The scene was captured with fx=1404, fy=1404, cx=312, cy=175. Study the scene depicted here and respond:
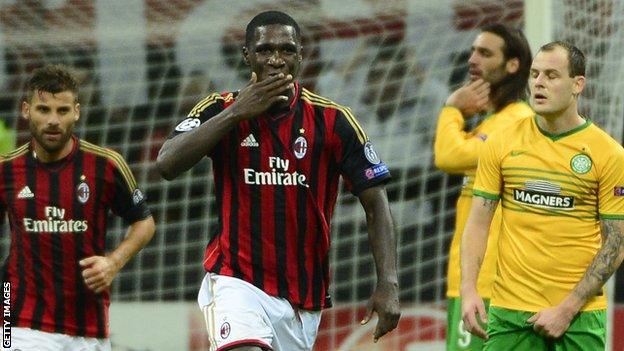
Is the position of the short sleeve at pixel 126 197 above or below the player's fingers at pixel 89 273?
above

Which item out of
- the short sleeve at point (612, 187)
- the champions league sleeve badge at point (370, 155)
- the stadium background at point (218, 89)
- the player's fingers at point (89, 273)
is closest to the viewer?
the champions league sleeve badge at point (370, 155)

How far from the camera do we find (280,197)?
16.4 feet

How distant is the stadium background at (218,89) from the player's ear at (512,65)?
74.0 inches

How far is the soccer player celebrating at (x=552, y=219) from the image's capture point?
523cm

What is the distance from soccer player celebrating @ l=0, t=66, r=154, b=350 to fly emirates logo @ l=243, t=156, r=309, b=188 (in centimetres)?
105

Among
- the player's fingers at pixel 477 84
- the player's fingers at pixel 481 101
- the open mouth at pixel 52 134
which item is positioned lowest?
the open mouth at pixel 52 134

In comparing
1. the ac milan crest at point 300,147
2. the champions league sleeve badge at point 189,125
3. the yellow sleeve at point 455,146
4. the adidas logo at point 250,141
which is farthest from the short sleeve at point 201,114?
the yellow sleeve at point 455,146

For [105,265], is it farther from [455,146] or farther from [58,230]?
[455,146]

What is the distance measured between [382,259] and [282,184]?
0.44 m

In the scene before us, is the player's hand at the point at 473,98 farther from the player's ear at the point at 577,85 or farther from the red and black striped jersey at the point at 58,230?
the red and black striped jersey at the point at 58,230

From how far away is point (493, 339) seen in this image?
5.43 meters

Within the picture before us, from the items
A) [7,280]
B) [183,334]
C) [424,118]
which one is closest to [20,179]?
[7,280]

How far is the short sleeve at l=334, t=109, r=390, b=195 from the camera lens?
16.7ft

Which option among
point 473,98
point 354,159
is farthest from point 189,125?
point 473,98
